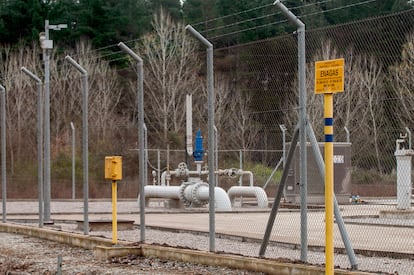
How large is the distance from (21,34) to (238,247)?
51724mm

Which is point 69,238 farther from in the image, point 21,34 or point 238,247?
point 21,34

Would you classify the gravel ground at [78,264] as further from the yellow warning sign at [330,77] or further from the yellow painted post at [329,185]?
the yellow warning sign at [330,77]

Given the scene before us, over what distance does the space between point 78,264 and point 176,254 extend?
1.40m

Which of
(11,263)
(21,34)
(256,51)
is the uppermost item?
(21,34)

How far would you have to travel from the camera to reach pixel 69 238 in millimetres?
16031

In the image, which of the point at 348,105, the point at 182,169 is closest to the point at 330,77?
the point at 348,105

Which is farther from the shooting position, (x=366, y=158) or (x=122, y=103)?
(x=122, y=103)

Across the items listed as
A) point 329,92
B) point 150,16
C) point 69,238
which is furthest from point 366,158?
point 150,16

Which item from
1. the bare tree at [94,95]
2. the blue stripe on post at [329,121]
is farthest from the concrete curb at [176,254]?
the bare tree at [94,95]

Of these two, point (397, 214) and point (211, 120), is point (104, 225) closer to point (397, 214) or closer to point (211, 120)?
point (397, 214)

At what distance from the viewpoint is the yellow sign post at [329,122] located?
8227 mm

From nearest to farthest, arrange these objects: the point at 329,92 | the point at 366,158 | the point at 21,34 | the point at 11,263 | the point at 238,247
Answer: the point at 329,92 → the point at 366,158 → the point at 11,263 → the point at 238,247 → the point at 21,34

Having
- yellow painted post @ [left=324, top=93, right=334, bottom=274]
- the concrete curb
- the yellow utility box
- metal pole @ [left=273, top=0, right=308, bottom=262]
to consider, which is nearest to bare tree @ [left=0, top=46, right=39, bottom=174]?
the concrete curb

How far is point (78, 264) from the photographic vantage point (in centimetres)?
1311
